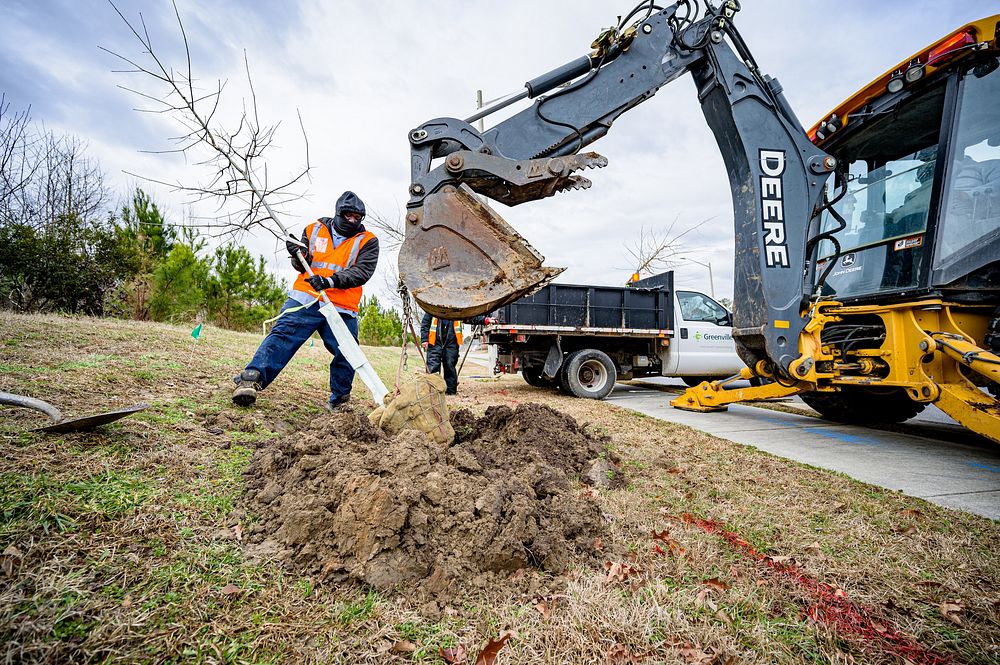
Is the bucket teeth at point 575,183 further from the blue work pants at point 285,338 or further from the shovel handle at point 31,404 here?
the shovel handle at point 31,404

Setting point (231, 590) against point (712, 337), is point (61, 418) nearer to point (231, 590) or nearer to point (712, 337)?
point (231, 590)

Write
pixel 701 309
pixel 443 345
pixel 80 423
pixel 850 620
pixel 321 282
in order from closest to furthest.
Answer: pixel 850 620 < pixel 80 423 < pixel 321 282 < pixel 443 345 < pixel 701 309

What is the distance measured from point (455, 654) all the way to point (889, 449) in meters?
5.04

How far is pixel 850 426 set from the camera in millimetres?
5695

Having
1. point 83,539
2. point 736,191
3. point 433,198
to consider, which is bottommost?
point 83,539

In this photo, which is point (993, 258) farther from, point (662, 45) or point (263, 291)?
point (263, 291)

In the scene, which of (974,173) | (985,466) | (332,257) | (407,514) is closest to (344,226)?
(332,257)

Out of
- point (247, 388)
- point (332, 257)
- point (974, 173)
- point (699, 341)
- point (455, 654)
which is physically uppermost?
point (974, 173)

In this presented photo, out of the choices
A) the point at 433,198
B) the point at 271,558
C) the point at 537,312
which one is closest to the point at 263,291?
the point at 537,312

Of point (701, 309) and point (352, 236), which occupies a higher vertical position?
point (352, 236)

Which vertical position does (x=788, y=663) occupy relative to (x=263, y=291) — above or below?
below

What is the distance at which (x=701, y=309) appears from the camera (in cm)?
882

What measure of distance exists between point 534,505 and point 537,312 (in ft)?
18.5

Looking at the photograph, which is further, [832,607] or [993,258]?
[993,258]
